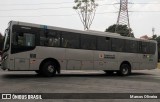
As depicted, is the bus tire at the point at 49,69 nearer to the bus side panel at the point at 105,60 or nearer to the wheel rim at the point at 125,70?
the bus side panel at the point at 105,60

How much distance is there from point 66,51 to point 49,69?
1.72 m

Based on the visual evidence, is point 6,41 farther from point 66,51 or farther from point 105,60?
point 105,60

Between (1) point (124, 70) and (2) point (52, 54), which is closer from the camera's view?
(2) point (52, 54)

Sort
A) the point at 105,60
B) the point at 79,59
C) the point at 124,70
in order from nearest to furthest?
1. the point at 79,59
2. the point at 105,60
3. the point at 124,70

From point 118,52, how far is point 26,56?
26.6 feet

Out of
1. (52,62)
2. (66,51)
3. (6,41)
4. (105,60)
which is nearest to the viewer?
(6,41)

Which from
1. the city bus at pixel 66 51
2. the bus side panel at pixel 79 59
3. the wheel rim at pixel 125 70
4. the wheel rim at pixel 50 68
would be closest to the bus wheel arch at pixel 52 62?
the city bus at pixel 66 51

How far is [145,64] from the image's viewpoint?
1033 inches

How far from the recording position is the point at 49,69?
1934cm

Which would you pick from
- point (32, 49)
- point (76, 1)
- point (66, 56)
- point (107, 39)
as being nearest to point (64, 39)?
point (66, 56)

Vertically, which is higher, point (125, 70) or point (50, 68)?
point (50, 68)

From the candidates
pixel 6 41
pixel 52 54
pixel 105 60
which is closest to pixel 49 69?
pixel 52 54

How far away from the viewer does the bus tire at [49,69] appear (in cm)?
1908

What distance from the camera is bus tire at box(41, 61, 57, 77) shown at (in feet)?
62.6
